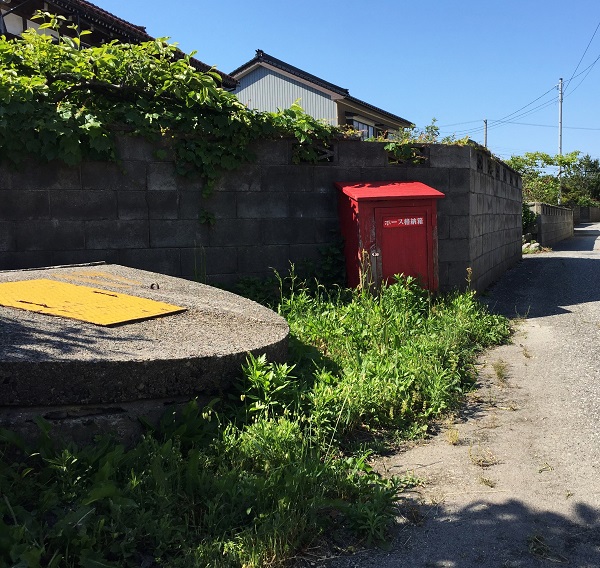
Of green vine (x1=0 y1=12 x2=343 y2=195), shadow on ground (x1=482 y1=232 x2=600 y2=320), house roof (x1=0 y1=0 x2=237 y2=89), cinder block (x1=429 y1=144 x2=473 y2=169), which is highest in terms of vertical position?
house roof (x1=0 y1=0 x2=237 y2=89)

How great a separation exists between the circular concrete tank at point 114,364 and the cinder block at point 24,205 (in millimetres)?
2557

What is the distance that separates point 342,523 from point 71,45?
5941 millimetres

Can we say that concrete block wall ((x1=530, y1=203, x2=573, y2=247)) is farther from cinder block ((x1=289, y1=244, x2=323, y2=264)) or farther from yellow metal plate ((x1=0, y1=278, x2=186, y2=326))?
yellow metal plate ((x1=0, y1=278, x2=186, y2=326))

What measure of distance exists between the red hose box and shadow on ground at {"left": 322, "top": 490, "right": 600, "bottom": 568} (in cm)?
377

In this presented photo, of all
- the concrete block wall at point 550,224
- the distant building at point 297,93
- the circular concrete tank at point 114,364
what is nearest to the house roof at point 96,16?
the circular concrete tank at point 114,364

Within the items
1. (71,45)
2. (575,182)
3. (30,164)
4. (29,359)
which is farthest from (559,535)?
(575,182)

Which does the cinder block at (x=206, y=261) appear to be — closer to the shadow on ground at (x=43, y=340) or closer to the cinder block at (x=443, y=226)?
the cinder block at (x=443, y=226)

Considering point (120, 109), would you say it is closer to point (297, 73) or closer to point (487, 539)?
point (487, 539)

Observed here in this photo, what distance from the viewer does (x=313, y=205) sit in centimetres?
737

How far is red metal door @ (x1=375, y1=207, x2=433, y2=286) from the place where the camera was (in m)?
6.89

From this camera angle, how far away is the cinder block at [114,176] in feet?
21.2

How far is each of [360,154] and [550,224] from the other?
642 inches

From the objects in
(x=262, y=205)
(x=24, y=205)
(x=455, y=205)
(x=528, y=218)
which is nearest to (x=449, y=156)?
(x=455, y=205)

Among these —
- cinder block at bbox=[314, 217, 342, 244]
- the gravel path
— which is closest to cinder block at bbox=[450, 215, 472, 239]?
cinder block at bbox=[314, 217, 342, 244]
